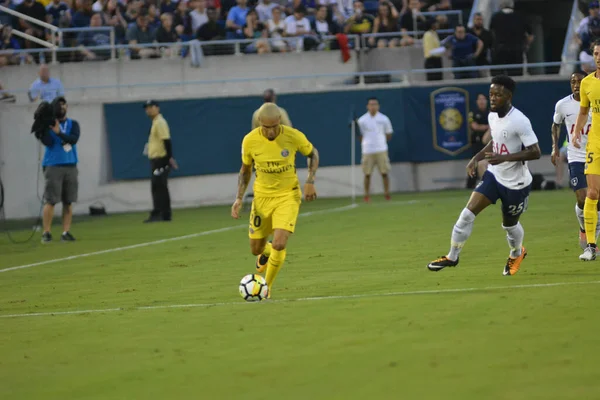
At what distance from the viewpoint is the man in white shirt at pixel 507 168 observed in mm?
12438

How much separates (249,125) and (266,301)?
18.7 m

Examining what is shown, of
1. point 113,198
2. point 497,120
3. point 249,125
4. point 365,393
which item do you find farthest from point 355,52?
point 365,393

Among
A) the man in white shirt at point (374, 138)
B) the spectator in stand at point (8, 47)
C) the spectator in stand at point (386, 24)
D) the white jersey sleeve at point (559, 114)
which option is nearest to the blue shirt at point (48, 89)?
the spectator in stand at point (8, 47)

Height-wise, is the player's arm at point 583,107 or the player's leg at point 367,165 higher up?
the player's arm at point 583,107

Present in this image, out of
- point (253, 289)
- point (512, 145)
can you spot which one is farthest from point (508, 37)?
point (253, 289)

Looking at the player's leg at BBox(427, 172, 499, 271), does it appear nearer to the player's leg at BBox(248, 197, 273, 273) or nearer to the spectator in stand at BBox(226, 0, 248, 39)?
the player's leg at BBox(248, 197, 273, 273)

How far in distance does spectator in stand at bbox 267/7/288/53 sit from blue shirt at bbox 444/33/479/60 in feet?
14.7

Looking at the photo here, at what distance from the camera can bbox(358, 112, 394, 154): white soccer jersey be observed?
28344 mm

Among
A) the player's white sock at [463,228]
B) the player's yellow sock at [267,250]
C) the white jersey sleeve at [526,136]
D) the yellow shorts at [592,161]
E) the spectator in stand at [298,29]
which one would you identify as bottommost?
the player's yellow sock at [267,250]

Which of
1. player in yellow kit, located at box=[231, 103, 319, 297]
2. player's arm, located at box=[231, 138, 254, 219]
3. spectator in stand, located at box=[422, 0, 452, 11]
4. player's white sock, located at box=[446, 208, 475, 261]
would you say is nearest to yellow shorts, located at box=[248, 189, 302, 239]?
player in yellow kit, located at box=[231, 103, 319, 297]

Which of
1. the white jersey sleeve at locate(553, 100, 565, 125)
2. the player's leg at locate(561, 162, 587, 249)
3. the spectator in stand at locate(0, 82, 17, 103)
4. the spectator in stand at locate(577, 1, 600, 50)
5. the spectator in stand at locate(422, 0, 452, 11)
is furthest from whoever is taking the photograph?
the spectator in stand at locate(422, 0, 452, 11)

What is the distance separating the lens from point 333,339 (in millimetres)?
9023

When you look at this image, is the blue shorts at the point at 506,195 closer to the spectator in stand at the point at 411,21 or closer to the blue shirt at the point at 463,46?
the blue shirt at the point at 463,46

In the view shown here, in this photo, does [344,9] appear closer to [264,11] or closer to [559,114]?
[264,11]
